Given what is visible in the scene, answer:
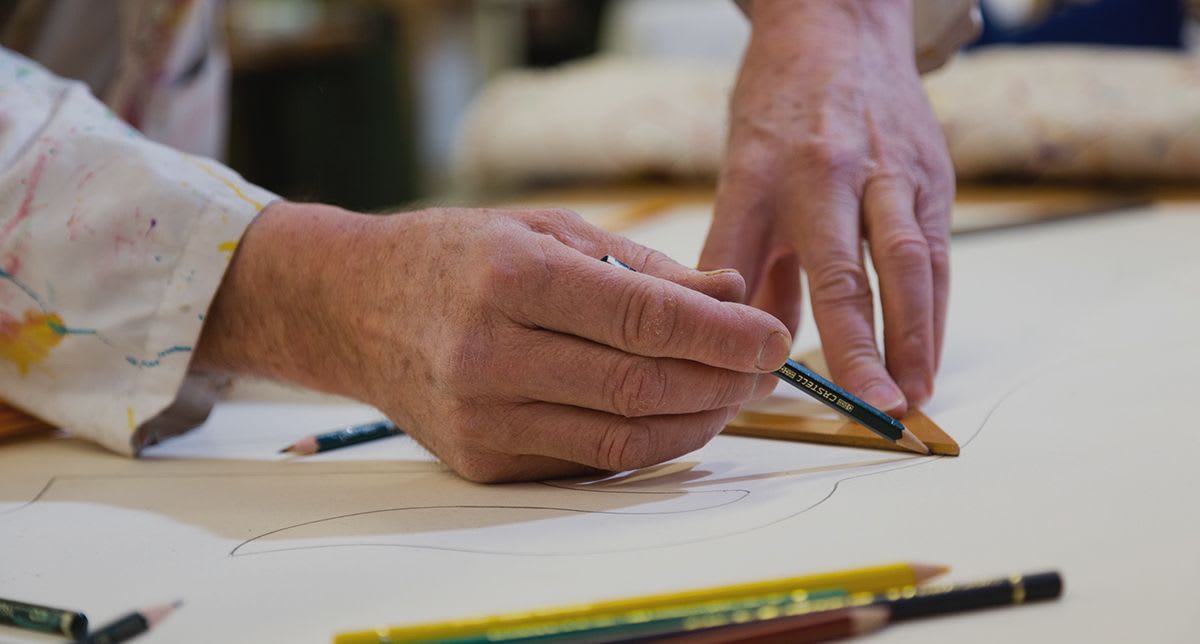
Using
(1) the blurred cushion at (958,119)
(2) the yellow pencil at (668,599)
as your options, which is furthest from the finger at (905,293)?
(1) the blurred cushion at (958,119)

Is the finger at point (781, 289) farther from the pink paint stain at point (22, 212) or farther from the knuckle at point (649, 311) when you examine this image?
the pink paint stain at point (22, 212)

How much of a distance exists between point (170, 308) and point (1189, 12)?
2210mm

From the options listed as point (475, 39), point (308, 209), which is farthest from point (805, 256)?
point (475, 39)

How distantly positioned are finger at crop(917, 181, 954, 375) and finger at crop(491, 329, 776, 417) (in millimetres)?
260

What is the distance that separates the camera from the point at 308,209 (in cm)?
69

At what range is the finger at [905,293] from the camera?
2.39 feet

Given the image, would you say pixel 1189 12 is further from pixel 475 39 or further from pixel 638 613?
pixel 475 39

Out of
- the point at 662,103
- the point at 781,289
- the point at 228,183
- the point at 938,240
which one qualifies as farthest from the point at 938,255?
the point at 662,103

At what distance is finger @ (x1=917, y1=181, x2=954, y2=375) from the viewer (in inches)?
30.2

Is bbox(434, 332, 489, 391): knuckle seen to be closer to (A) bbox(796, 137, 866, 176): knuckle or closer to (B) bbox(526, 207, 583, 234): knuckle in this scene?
(B) bbox(526, 207, 583, 234): knuckle

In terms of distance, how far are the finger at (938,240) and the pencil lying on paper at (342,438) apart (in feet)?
1.26

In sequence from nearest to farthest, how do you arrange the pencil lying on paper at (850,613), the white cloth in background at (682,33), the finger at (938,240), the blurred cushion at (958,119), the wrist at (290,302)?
the pencil lying on paper at (850,613) < the wrist at (290,302) < the finger at (938,240) < the blurred cushion at (958,119) < the white cloth in background at (682,33)

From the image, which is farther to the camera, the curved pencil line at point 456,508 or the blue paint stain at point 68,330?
the blue paint stain at point 68,330

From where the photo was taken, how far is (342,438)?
71cm
